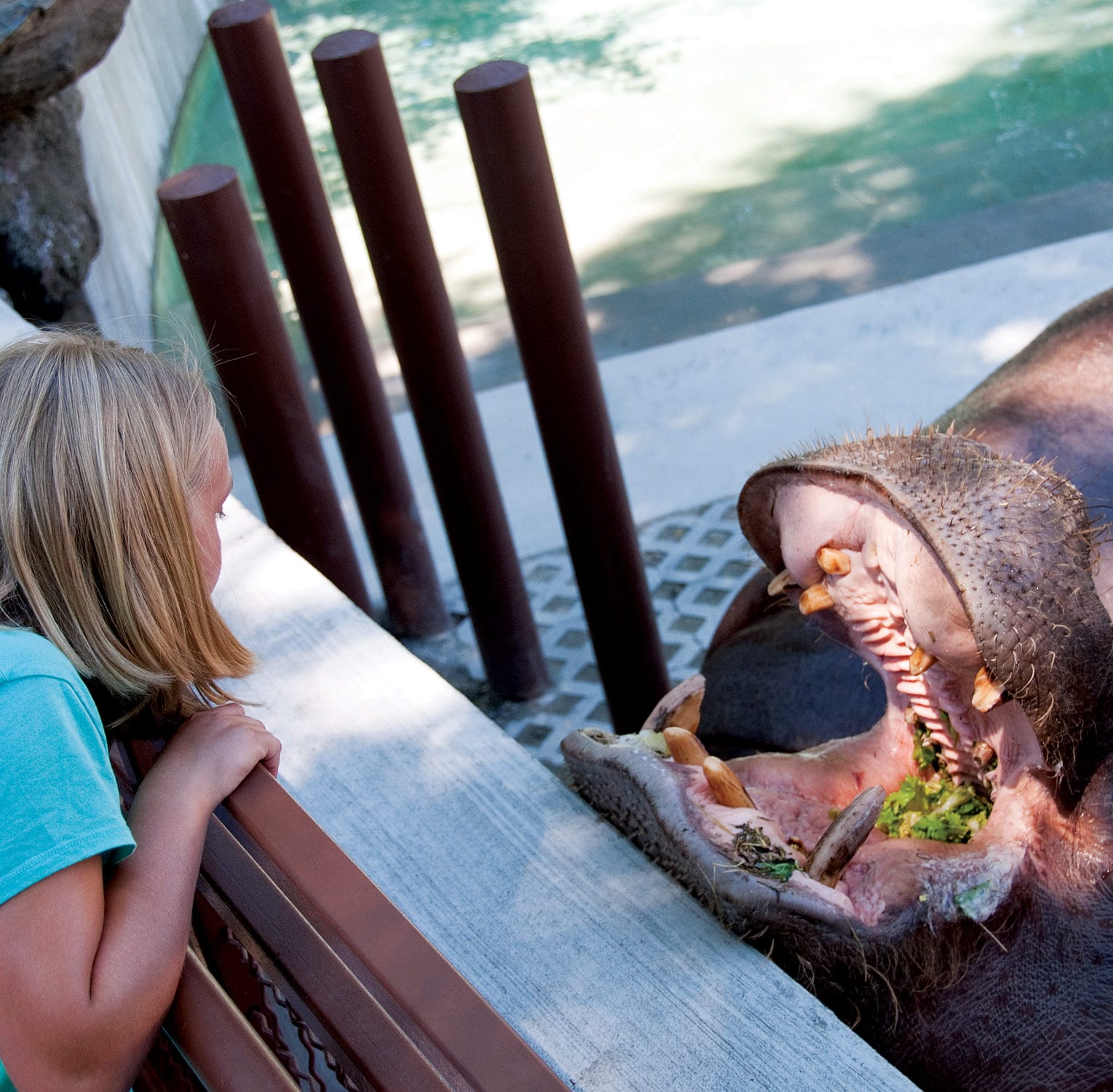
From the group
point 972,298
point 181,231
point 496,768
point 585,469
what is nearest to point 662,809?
point 496,768

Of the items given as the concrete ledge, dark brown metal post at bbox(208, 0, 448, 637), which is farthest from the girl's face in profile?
dark brown metal post at bbox(208, 0, 448, 637)

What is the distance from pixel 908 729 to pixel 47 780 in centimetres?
100

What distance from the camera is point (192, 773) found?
121 centimetres

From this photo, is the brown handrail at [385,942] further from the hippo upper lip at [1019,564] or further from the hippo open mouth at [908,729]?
the hippo upper lip at [1019,564]

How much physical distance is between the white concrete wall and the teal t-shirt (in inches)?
115

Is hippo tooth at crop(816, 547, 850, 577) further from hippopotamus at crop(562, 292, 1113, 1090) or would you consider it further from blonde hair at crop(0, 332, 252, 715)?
blonde hair at crop(0, 332, 252, 715)

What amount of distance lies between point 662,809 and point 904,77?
7723 mm

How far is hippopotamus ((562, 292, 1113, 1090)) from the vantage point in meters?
1.31

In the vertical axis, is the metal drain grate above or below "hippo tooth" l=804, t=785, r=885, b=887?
below

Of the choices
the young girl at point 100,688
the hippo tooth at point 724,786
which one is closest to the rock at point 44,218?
the young girl at point 100,688

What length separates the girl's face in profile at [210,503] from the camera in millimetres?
1312

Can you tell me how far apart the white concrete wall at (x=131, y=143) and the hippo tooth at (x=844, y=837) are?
9.71 ft

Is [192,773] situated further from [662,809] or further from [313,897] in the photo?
[662,809]

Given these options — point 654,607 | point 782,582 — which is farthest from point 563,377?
point 782,582
